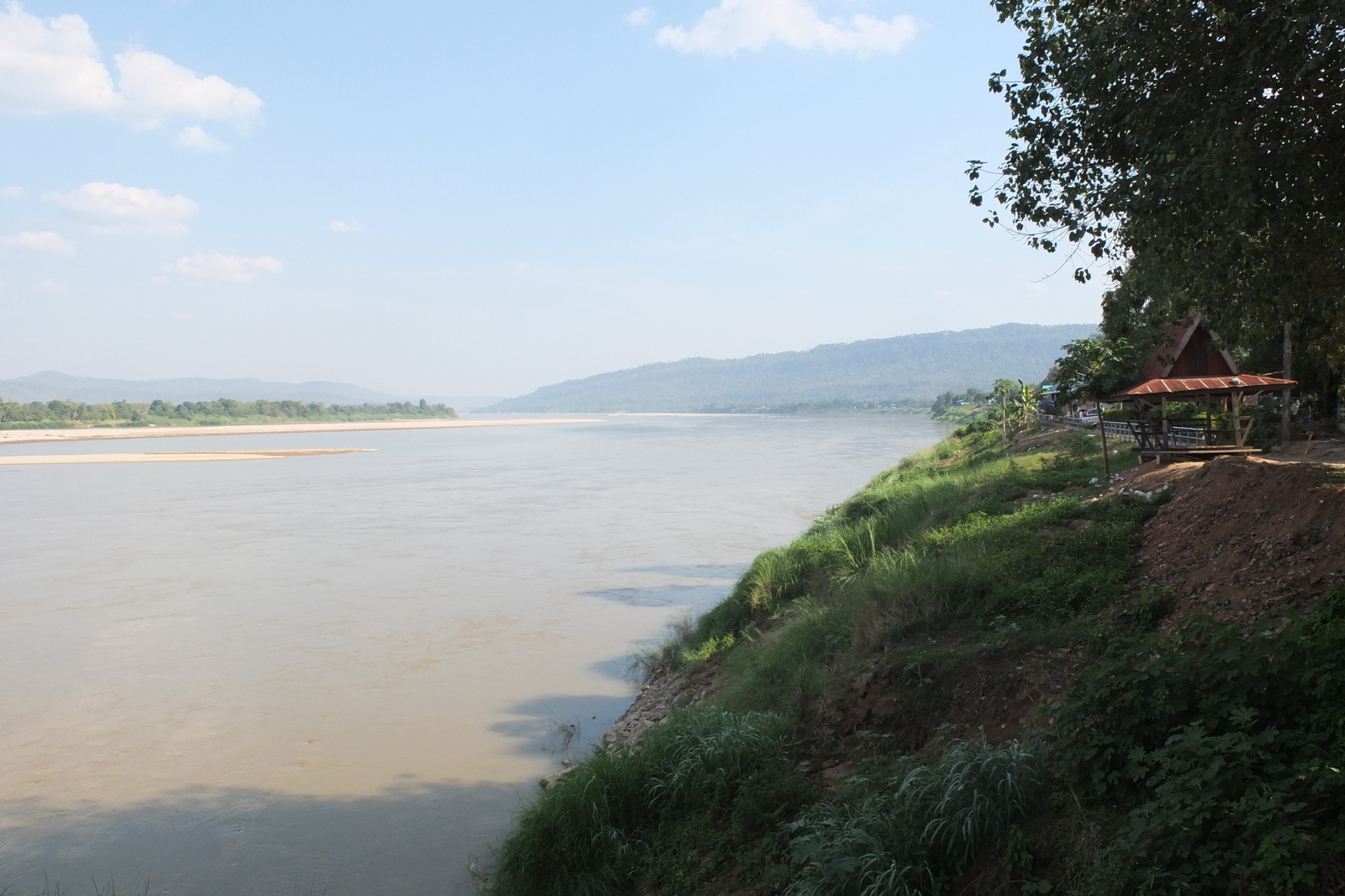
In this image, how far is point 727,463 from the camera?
56.5m

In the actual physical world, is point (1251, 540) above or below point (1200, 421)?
below

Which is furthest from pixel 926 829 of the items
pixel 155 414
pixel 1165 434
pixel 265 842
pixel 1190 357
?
pixel 155 414

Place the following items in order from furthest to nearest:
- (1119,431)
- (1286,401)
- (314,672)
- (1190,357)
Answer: (1190,357) < (1119,431) < (1286,401) < (314,672)

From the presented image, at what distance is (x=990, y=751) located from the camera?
5594 mm

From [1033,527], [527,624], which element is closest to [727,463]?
[527,624]

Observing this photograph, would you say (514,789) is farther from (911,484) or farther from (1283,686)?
(911,484)

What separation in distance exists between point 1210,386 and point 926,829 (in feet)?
57.7

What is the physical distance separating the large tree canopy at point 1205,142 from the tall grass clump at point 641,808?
18.9 feet

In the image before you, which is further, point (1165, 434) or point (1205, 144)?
point (1165, 434)

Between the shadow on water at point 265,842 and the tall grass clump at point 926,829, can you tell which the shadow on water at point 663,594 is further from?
the tall grass clump at point 926,829

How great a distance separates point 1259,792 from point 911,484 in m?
18.1

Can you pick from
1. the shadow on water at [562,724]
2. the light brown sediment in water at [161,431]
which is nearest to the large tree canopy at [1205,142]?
the shadow on water at [562,724]

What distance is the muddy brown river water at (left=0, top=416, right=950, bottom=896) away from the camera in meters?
A: 8.56

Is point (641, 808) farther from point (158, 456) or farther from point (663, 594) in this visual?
point (158, 456)
